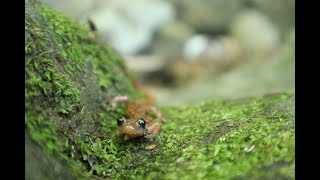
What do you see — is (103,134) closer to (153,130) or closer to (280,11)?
(153,130)

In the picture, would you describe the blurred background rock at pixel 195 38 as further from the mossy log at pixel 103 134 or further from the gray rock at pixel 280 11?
the mossy log at pixel 103 134

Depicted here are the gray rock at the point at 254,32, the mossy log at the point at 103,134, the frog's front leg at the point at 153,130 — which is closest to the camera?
the mossy log at the point at 103,134

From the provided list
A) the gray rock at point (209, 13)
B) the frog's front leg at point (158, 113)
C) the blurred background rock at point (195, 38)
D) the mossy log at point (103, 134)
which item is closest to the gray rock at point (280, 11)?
the blurred background rock at point (195, 38)

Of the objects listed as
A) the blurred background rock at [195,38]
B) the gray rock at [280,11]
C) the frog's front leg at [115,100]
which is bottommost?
the frog's front leg at [115,100]

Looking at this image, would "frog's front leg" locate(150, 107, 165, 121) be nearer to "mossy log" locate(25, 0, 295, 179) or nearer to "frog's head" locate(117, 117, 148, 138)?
"mossy log" locate(25, 0, 295, 179)

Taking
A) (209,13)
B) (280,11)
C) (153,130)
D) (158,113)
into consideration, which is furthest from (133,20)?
(153,130)

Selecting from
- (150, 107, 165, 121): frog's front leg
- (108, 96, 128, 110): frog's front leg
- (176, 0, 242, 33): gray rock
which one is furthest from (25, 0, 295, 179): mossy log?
(176, 0, 242, 33): gray rock
